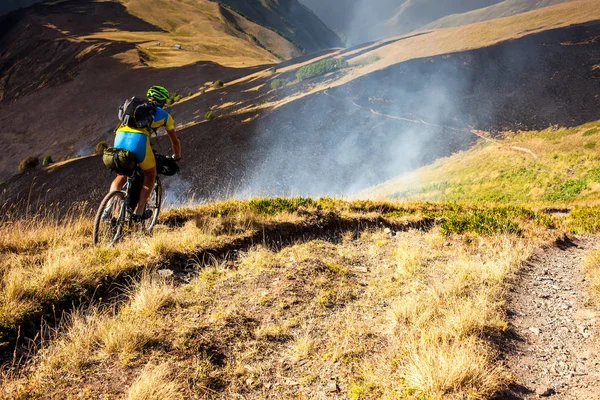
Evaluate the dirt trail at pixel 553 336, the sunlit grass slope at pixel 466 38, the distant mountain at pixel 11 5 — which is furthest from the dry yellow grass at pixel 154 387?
the distant mountain at pixel 11 5

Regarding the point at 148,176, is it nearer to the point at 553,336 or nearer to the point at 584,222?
the point at 553,336

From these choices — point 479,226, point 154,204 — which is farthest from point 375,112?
point 154,204

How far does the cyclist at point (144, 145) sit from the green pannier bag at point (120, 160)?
152 mm

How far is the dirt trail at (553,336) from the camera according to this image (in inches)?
129

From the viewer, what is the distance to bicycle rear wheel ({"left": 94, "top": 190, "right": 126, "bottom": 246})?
5773 millimetres

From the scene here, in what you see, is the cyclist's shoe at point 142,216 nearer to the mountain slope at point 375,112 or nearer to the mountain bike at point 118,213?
the mountain bike at point 118,213

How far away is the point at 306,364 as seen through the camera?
11.8ft

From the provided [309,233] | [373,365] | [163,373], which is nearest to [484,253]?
[309,233]

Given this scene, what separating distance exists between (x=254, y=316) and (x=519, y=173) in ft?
90.3

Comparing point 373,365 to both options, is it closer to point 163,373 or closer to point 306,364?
point 306,364

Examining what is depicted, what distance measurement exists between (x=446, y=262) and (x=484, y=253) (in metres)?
1.18

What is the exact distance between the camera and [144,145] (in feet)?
19.0

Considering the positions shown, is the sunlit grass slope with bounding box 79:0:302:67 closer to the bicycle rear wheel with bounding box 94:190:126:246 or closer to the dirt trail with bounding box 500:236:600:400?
the bicycle rear wheel with bounding box 94:190:126:246

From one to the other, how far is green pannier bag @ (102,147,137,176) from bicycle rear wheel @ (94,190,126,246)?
1.62ft
